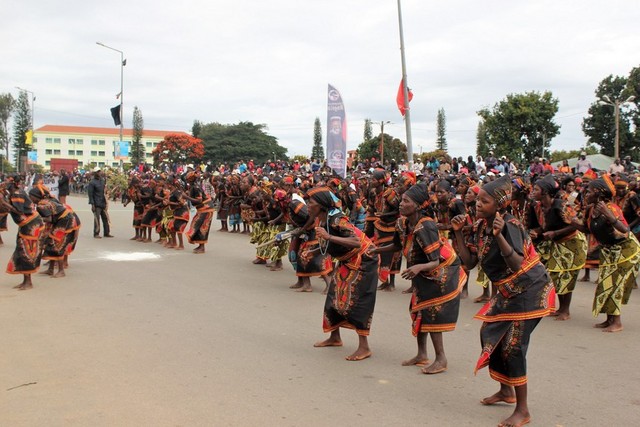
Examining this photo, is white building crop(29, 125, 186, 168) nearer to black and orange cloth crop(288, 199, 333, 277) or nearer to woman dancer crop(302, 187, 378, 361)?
black and orange cloth crop(288, 199, 333, 277)

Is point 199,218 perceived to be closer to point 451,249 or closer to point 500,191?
point 451,249

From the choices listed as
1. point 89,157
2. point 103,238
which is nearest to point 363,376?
point 103,238

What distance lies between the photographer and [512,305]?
4316 mm

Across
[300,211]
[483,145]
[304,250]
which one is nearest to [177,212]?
[300,211]

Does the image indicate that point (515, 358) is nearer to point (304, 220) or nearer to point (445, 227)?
point (445, 227)

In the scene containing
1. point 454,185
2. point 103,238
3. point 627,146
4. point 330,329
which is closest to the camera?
A: point 330,329

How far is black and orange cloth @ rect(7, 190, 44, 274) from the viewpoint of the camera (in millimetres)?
9109

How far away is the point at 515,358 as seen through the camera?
14.0 ft

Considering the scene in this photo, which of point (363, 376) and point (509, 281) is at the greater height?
point (509, 281)

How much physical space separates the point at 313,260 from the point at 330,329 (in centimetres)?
A: 332

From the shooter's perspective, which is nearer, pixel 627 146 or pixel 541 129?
pixel 541 129

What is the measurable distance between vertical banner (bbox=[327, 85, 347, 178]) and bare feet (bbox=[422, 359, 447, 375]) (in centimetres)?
1426

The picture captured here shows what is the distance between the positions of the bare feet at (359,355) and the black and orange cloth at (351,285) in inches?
7.6

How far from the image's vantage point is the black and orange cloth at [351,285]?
5.82 metres
